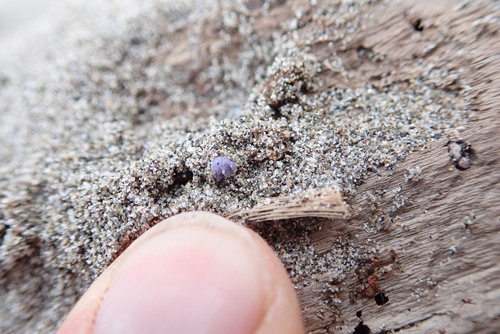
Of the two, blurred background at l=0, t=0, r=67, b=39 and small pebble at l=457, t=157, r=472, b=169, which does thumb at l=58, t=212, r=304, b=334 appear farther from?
blurred background at l=0, t=0, r=67, b=39

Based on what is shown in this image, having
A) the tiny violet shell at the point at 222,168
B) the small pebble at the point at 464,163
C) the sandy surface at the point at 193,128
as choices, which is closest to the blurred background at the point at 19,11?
the sandy surface at the point at 193,128

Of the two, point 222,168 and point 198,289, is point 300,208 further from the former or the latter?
point 198,289

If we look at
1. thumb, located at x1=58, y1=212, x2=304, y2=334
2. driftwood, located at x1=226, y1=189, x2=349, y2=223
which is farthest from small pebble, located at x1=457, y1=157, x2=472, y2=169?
thumb, located at x1=58, y1=212, x2=304, y2=334

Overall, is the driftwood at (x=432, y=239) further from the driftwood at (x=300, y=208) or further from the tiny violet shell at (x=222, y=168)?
the tiny violet shell at (x=222, y=168)

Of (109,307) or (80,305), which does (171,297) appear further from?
(80,305)

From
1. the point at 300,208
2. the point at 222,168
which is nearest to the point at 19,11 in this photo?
the point at 222,168

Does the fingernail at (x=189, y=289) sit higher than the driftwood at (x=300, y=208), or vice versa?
the driftwood at (x=300, y=208)

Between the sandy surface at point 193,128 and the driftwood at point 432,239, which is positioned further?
the sandy surface at point 193,128

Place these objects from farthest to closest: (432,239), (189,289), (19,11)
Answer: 1. (19,11)
2. (432,239)
3. (189,289)
